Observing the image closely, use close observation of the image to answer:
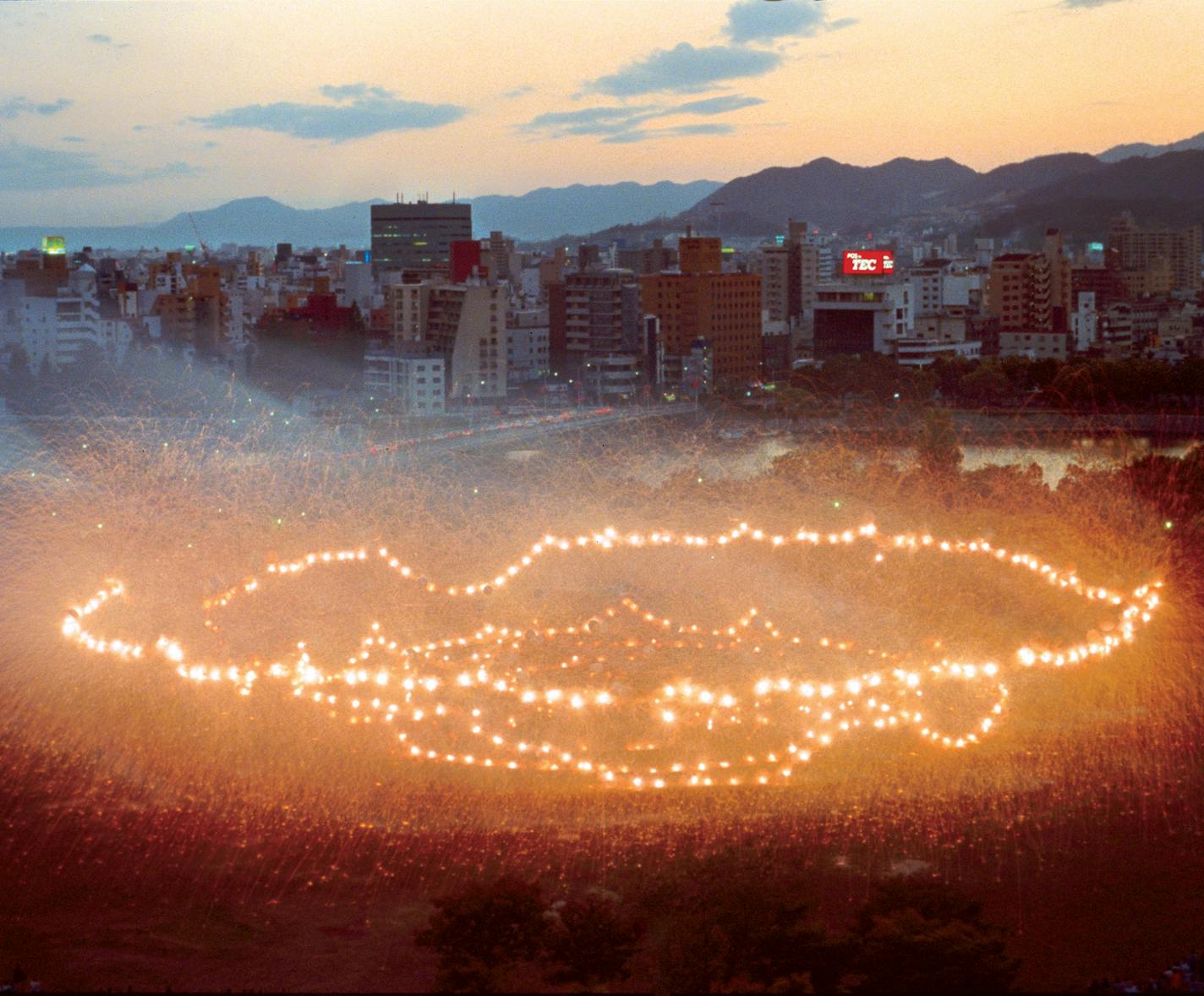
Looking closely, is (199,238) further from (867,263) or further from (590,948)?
(590,948)

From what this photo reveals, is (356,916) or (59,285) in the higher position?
(59,285)

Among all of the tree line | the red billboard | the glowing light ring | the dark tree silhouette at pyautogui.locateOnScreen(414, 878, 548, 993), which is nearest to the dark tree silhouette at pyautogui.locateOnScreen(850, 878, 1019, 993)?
the tree line

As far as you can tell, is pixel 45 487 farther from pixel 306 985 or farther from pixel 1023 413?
pixel 1023 413

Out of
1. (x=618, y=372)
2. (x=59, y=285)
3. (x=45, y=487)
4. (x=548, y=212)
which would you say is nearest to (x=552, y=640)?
(x=45, y=487)

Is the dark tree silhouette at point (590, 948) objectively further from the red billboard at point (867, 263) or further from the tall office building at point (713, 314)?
the red billboard at point (867, 263)

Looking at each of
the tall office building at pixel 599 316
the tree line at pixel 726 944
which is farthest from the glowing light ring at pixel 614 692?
the tall office building at pixel 599 316

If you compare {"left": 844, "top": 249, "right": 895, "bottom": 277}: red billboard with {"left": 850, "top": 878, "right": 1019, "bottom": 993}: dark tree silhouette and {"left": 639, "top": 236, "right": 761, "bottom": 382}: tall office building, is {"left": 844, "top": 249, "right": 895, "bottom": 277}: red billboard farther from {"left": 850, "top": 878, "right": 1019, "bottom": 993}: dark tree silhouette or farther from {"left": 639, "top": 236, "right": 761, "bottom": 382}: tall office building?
{"left": 850, "top": 878, "right": 1019, "bottom": 993}: dark tree silhouette
